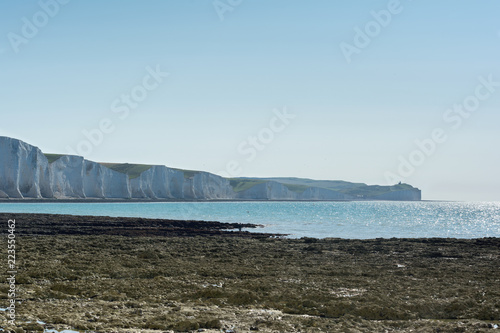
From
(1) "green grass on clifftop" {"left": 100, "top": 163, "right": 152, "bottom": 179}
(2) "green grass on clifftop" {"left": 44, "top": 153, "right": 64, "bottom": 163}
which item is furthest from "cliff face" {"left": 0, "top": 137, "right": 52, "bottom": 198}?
(1) "green grass on clifftop" {"left": 100, "top": 163, "right": 152, "bottom": 179}

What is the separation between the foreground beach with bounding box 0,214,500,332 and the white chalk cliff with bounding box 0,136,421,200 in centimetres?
8337

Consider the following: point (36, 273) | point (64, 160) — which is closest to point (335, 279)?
point (36, 273)

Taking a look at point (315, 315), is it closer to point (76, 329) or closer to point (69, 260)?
point (76, 329)

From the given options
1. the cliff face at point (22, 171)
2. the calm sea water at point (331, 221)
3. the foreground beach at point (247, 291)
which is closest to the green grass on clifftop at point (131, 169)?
the cliff face at point (22, 171)

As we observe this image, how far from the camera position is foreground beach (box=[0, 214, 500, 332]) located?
9703 mm

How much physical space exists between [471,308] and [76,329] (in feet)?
27.2

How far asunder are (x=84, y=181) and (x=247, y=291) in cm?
11576

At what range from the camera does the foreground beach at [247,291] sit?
9703 mm

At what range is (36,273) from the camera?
1416 cm

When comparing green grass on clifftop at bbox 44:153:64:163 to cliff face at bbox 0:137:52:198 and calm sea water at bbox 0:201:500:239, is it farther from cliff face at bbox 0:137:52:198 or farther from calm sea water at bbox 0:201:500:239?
calm sea water at bbox 0:201:500:239

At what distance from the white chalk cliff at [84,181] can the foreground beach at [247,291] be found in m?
83.4

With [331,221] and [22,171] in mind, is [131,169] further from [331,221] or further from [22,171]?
[331,221]

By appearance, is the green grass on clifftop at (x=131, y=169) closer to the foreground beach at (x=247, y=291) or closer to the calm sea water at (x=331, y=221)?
the calm sea water at (x=331, y=221)

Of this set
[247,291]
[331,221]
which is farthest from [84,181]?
[247,291]
